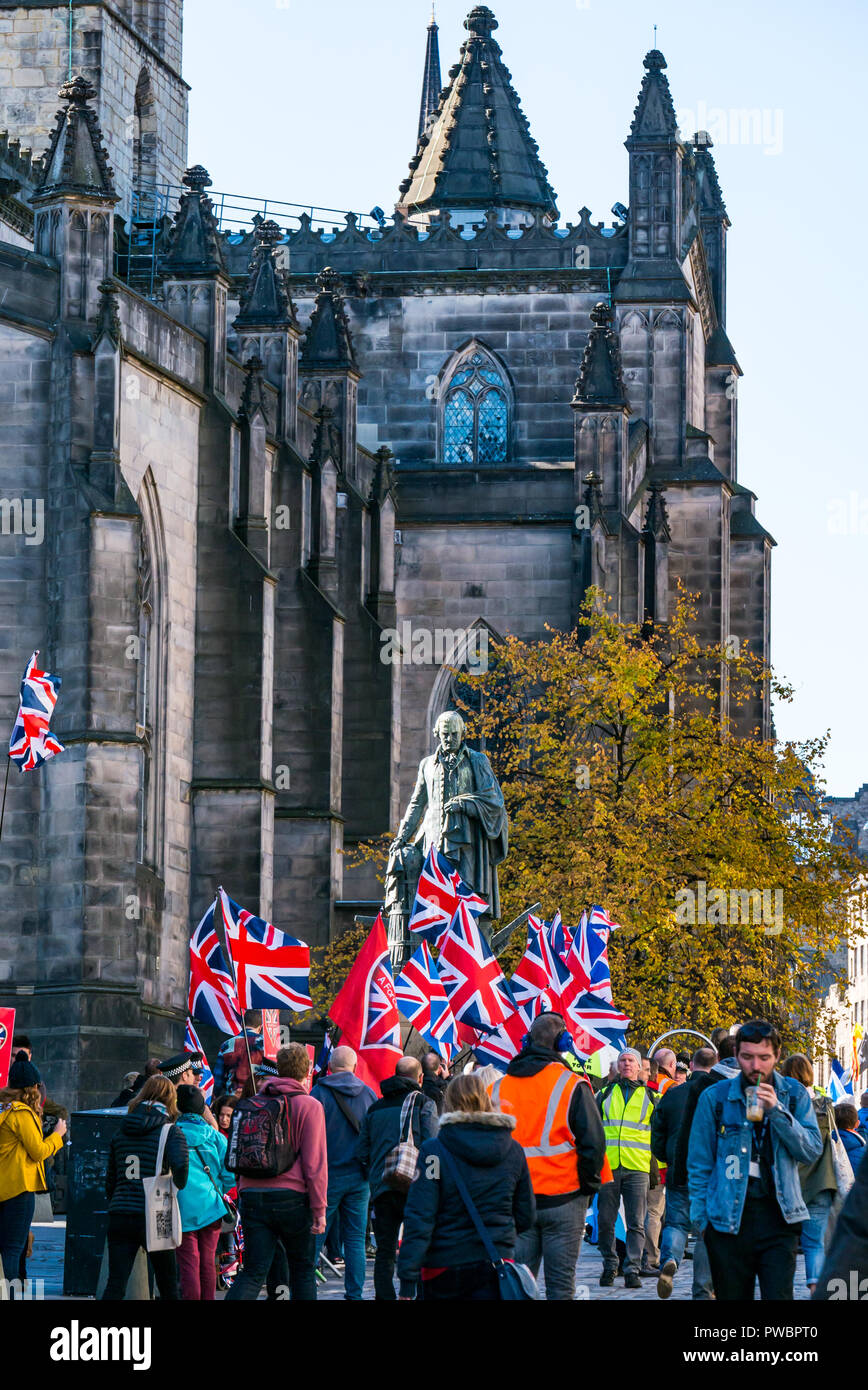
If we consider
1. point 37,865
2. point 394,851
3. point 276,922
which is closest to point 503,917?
point 276,922

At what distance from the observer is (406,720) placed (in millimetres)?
46125

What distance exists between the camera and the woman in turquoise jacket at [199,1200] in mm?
14688

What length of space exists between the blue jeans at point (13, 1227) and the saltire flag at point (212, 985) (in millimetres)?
3812

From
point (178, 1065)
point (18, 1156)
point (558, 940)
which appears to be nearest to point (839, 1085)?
point (558, 940)

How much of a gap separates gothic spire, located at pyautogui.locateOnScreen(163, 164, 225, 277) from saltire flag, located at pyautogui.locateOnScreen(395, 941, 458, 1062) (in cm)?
1700

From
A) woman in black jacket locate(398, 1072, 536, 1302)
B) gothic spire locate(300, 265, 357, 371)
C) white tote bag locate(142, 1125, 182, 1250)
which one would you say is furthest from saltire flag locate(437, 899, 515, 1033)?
gothic spire locate(300, 265, 357, 371)

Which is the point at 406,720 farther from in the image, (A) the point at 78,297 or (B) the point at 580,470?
(A) the point at 78,297

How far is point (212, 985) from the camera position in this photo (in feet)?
69.4

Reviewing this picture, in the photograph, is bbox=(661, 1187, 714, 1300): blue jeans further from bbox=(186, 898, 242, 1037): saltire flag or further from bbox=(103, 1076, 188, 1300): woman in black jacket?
bbox=(103, 1076, 188, 1300): woman in black jacket

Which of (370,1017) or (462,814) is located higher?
(462,814)

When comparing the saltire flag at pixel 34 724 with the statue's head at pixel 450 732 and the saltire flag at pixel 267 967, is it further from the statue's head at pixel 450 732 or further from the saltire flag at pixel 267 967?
the saltire flag at pixel 267 967

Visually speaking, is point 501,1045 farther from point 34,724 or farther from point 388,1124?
point 34,724

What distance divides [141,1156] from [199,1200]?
1.36 feet

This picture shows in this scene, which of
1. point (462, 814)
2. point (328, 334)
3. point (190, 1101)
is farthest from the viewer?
point (328, 334)
